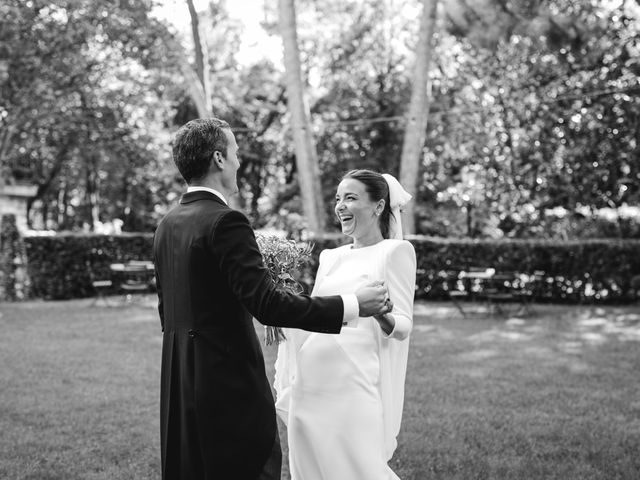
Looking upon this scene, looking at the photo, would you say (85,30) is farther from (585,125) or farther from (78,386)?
(585,125)

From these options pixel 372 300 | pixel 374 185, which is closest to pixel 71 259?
pixel 374 185

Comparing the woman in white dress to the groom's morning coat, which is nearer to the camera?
the groom's morning coat

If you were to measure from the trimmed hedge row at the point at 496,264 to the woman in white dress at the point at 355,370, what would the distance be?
10.3 m

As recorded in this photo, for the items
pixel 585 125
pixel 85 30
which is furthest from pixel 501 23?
pixel 85 30

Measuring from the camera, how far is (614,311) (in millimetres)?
13789

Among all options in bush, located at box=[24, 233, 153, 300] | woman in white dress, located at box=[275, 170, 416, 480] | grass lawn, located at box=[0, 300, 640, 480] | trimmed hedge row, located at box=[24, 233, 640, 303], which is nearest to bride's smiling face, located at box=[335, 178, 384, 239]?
woman in white dress, located at box=[275, 170, 416, 480]

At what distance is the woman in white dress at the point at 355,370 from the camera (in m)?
3.26

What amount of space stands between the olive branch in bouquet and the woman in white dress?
4.1 inches

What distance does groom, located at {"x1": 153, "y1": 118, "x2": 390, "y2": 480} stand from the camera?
2719 mm

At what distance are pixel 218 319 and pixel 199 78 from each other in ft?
46.4

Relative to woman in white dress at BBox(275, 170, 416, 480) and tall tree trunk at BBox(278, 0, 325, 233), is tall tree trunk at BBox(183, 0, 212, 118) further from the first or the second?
woman in white dress at BBox(275, 170, 416, 480)

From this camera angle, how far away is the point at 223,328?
2.78m

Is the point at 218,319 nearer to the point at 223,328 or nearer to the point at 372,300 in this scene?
the point at 223,328

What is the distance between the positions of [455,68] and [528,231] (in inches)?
243
